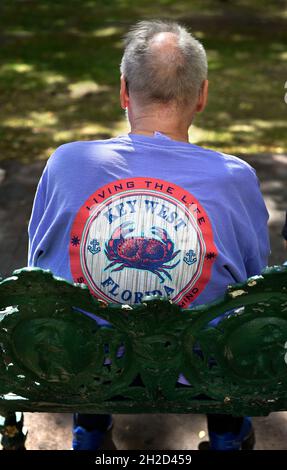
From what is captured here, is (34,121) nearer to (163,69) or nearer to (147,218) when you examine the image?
(163,69)

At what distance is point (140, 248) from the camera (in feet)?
7.16

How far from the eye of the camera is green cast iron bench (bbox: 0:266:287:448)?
2.04 m

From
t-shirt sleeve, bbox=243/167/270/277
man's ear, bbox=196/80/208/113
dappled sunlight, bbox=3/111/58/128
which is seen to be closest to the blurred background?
dappled sunlight, bbox=3/111/58/128

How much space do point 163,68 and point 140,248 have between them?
643 mm

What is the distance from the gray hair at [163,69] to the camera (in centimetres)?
236

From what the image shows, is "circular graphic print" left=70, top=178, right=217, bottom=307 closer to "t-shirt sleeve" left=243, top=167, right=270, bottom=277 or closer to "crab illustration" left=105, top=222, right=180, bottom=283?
"crab illustration" left=105, top=222, right=180, bottom=283

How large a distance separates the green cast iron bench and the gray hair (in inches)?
29.7

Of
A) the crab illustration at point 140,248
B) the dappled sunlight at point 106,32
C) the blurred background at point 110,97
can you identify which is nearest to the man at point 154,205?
the crab illustration at point 140,248

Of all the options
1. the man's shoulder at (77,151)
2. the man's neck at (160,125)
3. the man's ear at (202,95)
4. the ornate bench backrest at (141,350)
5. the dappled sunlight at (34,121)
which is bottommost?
the ornate bench backrest at (141,350)

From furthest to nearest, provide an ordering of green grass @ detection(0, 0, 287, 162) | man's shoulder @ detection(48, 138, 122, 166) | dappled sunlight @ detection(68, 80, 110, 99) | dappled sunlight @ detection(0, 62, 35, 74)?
dappled sunlight @ detection(0, 62, 35, 74)
dappled sunlight @ detection(68, 80, 110, 99)
green grass @ detection(0, 0, 287, 162)
man's shoulder @ detection(48, 138, 122, 166)

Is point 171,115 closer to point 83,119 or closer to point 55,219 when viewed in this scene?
point 55,219

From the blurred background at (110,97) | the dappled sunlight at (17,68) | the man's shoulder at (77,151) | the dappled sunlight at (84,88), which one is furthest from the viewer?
the dappled sunlight at (17,68)

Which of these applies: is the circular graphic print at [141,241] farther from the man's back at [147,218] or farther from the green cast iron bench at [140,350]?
the green cast iron bench at [140,350]
